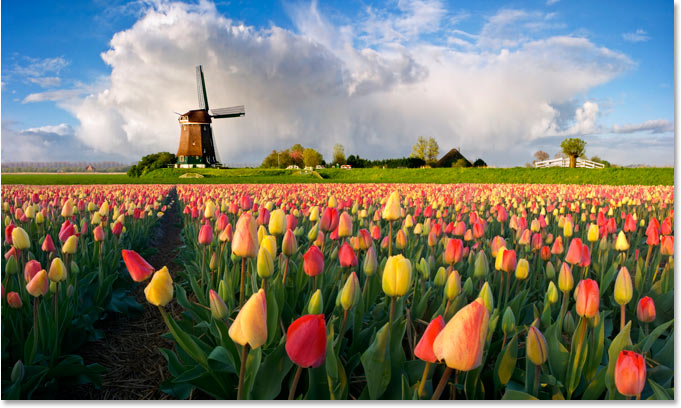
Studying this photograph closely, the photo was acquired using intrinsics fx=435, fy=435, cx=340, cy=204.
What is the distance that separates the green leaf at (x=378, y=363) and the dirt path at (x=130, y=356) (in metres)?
1.16

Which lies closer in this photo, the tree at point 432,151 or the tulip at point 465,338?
the tulip at point 465,338

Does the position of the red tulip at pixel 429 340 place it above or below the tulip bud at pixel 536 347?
above

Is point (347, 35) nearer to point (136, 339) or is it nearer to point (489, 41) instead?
point (489, 41)

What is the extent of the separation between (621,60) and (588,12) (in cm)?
33

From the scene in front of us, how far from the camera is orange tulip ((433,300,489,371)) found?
0.87m

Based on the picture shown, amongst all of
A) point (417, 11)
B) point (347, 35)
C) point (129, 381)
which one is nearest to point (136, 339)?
point (129, 381)

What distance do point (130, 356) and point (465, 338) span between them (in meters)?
2.12

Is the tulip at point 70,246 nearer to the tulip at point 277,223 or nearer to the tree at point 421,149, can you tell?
the tulip at point 277,223

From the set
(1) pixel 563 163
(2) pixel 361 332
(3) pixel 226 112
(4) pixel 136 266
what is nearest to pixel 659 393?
(2) pixel 361 332

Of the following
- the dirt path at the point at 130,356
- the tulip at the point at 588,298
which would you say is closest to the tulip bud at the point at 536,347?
the tulip at the point at 588,298

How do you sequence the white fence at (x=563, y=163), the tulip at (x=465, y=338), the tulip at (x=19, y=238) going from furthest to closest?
the white fence at (x=563, y=163) → the tulip at (x=19, y=238) → the tulip at (x=465, y=338)

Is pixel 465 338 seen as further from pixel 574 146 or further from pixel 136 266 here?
pixel 574 146

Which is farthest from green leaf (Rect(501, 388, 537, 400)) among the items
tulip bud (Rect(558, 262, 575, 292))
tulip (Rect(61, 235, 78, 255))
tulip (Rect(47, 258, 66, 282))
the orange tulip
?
tulip (Rect(61, 235, 78, 255))

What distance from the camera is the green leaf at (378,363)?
123cm
